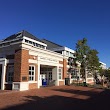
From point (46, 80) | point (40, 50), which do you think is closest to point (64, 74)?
point (46, 80)

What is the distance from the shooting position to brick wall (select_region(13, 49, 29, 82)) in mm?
18016

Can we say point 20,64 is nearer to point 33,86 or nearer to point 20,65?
point 20,65

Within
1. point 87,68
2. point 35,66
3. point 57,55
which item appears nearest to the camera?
point 35,66

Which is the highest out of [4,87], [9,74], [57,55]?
[57,55]

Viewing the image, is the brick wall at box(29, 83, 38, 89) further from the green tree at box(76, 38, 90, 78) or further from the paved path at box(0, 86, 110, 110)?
the green tree at box(76, 38, 90, 78)

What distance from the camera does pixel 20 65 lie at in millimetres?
18094

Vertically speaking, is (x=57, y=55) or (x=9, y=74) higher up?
(x=57, y=55)

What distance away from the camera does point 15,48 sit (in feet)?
62.4

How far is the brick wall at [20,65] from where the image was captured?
18016 millimetres

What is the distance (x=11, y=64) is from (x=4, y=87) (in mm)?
2823

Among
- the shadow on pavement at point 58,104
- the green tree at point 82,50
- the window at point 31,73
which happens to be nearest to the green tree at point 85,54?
the green tree at point 82,50

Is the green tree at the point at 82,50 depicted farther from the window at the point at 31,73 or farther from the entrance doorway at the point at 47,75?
the window at the point at 31,73

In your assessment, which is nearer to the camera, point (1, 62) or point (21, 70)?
point (21, 70)

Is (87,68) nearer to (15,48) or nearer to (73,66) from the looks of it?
(73,66)
